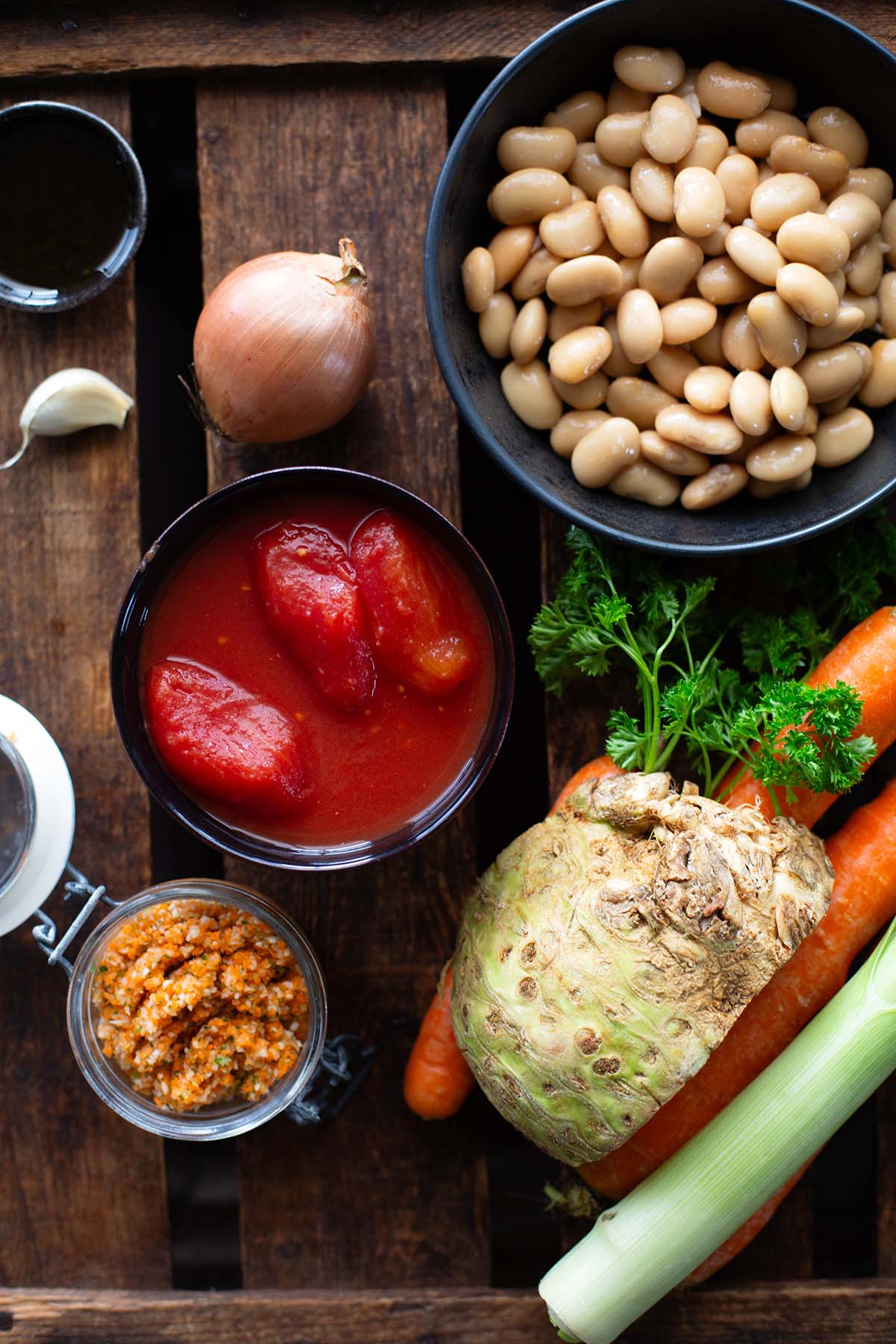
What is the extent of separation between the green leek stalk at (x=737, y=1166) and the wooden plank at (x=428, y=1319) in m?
0.14

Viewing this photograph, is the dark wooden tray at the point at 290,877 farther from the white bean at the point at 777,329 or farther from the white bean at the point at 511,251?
the white bean at the point at 777,329

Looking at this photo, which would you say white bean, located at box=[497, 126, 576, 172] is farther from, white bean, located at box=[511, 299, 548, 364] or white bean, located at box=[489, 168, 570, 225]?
white bean, located at box=[511, 299, 548, 364]

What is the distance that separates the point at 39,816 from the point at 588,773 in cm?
71

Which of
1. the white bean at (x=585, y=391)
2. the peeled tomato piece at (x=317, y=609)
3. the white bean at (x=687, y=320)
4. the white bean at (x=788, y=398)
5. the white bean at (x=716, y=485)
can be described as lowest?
the peeled tomato piece at (x=317, y=609)

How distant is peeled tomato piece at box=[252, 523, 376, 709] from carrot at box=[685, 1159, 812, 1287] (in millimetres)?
879

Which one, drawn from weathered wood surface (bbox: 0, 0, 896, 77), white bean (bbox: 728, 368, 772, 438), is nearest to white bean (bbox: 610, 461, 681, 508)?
white bean (bbox: 728, 368, 772, 438)

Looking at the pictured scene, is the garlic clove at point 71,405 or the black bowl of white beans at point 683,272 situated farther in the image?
the garlic clove at point 71,405

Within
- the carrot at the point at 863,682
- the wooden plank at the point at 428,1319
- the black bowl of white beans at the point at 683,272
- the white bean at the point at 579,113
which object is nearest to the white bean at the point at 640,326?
the black bowl of white beans at the point at 683,272

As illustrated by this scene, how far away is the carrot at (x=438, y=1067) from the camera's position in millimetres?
1497

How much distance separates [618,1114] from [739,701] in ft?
1.72

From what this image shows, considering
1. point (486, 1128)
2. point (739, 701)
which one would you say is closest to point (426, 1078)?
point (486, 1128)

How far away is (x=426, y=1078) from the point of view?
1509mm

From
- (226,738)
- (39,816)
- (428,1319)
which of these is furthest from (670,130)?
(428,1319)

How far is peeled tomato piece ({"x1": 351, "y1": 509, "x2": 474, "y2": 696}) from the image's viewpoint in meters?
1.34
